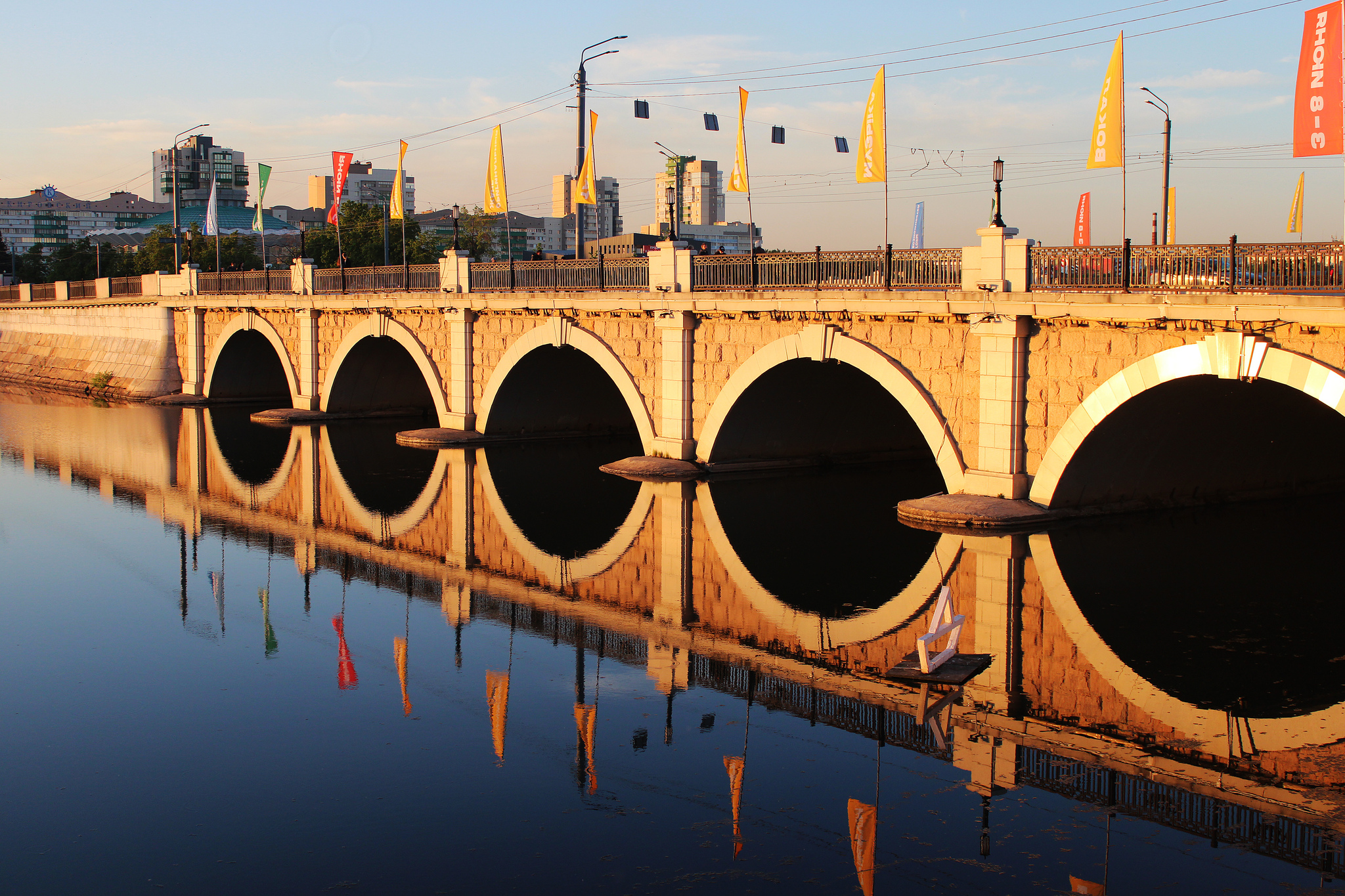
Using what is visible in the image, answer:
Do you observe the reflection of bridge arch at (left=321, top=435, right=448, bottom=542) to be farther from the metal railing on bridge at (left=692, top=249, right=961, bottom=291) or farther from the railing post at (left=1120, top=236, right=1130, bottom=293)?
the railing post at (left=1120, top=236, right=1130, bottom=293)

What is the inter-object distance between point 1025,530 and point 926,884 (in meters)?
13.2

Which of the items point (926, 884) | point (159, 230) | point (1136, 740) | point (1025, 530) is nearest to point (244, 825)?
point (926, 884)

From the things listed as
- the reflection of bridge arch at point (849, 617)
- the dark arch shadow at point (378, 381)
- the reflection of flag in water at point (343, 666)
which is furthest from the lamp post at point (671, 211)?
the dark arch shadow at point (378, 381)

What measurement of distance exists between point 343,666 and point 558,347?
21031 mm

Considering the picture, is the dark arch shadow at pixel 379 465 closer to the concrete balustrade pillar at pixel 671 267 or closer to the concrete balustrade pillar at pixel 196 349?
the concrete balustrade pillar at pixel 671 267

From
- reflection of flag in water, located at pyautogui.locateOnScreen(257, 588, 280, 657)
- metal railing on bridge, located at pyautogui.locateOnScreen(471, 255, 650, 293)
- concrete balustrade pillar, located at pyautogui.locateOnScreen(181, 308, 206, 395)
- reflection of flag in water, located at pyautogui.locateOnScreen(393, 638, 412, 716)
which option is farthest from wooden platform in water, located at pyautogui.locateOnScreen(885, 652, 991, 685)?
concrete balustrade pillar, located at pyautogui.locateOnScreen(181, 308, 206, 395)

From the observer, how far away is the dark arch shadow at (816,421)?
29.4 meters

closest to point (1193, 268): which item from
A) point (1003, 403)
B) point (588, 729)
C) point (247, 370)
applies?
point (1003, 403)

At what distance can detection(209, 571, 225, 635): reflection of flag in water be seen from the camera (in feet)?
60.6

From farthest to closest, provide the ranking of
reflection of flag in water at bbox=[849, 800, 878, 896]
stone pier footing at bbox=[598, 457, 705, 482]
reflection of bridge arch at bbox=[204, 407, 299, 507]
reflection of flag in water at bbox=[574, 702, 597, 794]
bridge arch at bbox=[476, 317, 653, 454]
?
bridge arch at bbox=[476, 317, 653, 454], reflection of bridge arch at bbox=[204, 407, 299, 507], stone pier footing at bbox=[598, 457, 705, 482], reflection of flag in water at bbox=[574, 702, 597, 794], reflection of flag in water at bbox=[849, 800, 878, 896]

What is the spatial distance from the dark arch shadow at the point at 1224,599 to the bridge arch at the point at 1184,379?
1.20m

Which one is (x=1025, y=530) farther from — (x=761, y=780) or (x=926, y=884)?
(x=926, y=884)

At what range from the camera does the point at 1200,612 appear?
1741 centimetres

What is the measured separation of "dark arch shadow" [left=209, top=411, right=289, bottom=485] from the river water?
719 centimetres
